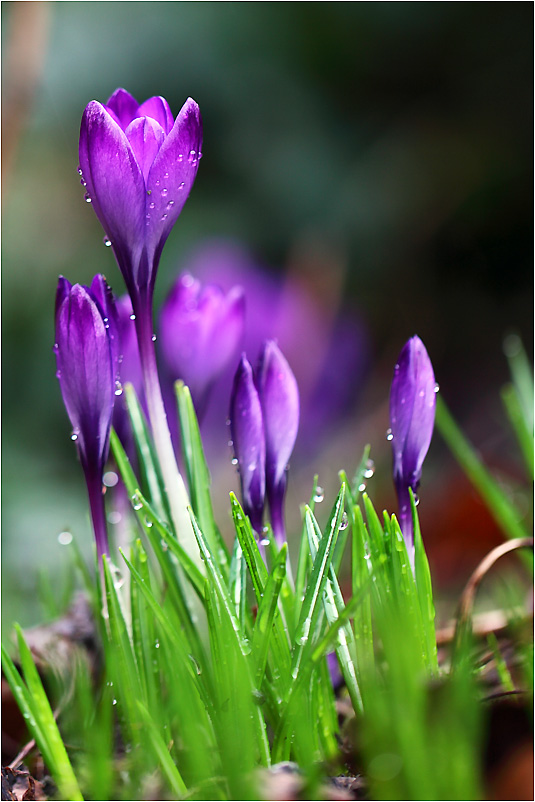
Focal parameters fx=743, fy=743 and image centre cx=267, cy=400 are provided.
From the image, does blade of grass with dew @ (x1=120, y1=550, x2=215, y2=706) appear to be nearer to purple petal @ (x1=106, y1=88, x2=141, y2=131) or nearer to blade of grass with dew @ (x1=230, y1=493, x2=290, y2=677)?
blade of grass with dew @ (x1=230, y1=493, x2=290, y2=677)

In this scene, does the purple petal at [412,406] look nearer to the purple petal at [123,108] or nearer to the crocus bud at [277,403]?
the crocus bud at [277,403]

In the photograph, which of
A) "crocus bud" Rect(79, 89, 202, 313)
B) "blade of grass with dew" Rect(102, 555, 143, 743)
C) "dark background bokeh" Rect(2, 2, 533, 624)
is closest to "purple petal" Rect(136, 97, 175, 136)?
"crocus bud" Rect(79, 89, 202, 313)

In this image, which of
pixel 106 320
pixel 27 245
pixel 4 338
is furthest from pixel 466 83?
pixel 106 320

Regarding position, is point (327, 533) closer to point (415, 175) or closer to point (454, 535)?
point (454, 535)

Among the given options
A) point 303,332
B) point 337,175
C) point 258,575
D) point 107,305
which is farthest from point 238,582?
point 337,175

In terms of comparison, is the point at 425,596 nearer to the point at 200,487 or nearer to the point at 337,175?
the point at 200,487

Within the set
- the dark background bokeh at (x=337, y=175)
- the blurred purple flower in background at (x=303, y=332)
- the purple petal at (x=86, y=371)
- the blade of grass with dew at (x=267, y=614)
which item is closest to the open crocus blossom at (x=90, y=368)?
the purple petal at (x=86, y=371)
